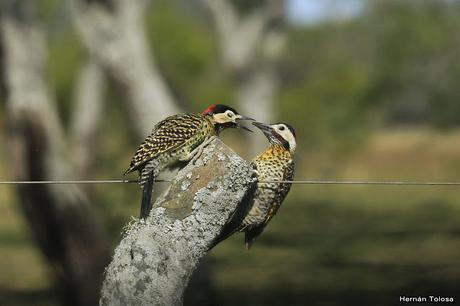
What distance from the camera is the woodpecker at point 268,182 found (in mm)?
5434

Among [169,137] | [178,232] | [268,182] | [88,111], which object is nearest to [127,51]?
[169,137]

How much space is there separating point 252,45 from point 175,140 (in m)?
31.0

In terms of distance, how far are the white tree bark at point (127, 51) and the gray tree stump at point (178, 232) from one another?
Answer: 914 cm

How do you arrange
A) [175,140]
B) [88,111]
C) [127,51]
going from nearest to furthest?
[175,140] → [127,51] → [88,111]

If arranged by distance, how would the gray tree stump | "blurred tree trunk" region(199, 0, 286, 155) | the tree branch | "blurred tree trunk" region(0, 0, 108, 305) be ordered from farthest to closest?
"blurred tree trunk" region(199, 0, 286, 155) → the tree branch → "blurred tree trunk" region(0, 0, 108, 305) → the gray tree stump

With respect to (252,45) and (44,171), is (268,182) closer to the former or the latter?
(44,171)

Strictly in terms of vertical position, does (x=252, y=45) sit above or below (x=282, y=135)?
above

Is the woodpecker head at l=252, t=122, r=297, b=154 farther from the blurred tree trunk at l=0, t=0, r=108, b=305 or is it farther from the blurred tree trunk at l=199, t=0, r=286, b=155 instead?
the blurred tree trunk at l=199, t=0, r=286, b=155

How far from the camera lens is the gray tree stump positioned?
4555 mm

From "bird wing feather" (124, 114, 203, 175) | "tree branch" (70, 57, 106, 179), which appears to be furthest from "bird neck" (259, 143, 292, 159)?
"tree branch" (70, 57, 106, 179)

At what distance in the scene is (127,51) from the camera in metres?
15.0

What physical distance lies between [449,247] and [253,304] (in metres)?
5.13

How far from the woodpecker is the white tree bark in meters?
8.13

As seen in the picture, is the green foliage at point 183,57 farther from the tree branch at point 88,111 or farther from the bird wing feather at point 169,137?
the bird wing feather at point 169,137
